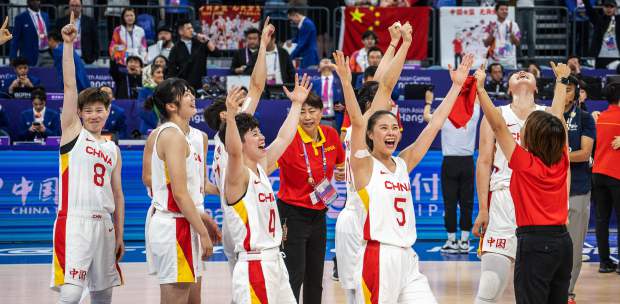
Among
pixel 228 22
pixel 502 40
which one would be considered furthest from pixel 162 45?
pixel 502 40

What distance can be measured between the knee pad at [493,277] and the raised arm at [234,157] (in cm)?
223

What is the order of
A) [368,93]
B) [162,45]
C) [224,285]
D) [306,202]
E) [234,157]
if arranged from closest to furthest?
[234,157] < [306,202] < [368,93] < [224,285] < [162,45]

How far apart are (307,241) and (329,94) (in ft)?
23.2

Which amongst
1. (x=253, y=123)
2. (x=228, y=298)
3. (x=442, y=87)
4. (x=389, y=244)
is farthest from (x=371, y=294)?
(x=442, y=87)

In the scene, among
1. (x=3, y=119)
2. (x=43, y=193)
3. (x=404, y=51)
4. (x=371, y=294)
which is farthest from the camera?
(x=3, y=119)

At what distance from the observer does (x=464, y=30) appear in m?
17.4

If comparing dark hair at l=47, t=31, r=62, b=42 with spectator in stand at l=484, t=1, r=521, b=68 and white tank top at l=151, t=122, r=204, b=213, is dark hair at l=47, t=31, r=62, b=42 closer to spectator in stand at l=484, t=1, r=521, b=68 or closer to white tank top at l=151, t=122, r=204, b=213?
spectator in stand at l=484, t=1, r=521, b=68

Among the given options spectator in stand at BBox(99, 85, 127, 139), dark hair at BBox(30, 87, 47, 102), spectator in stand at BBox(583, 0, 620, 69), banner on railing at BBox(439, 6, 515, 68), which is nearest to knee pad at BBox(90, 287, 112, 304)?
spectator in stand at BBox(99, 85, 127, 139)

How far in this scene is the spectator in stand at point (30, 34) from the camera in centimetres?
1670

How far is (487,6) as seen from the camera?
57.9 ft

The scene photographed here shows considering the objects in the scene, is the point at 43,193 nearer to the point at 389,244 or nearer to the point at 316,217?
the point at 316,217

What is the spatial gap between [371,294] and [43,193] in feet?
25.5

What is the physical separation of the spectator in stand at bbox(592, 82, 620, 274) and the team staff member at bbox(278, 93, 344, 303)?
4.28 meters

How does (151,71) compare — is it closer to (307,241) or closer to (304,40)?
(304,40)
